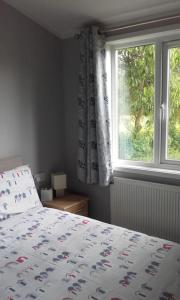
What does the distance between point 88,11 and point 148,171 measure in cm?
157

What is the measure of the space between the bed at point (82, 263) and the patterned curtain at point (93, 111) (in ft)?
2.36

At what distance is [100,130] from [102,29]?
97 centimetres

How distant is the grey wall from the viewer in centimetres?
271

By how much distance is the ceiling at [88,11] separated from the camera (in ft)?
7.96

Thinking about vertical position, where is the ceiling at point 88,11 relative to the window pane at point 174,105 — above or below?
above

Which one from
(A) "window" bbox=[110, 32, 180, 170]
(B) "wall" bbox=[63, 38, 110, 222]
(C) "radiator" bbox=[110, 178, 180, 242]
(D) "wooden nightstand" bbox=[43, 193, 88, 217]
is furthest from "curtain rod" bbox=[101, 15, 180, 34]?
(D) "wooden nightstand" bbox=[43, 193, 88, 217]

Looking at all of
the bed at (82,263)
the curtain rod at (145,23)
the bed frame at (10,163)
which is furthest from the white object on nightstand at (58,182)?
the curtain rod at (145,23)

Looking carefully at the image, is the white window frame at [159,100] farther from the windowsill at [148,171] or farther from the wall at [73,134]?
the wall at [73,134]

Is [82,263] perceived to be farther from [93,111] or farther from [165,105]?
[165,105]

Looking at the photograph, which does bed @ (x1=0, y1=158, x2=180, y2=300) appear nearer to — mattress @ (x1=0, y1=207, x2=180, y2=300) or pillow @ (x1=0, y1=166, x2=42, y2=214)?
mattress @ (x1=0, y1=207, x2=180, y2=300)

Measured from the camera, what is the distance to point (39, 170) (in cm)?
312

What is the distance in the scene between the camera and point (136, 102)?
2.96 meters

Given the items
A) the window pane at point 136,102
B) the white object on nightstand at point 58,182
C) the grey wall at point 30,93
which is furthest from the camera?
the white object on nightstand at point 58,182

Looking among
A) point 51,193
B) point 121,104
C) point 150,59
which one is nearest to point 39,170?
point 51,193
